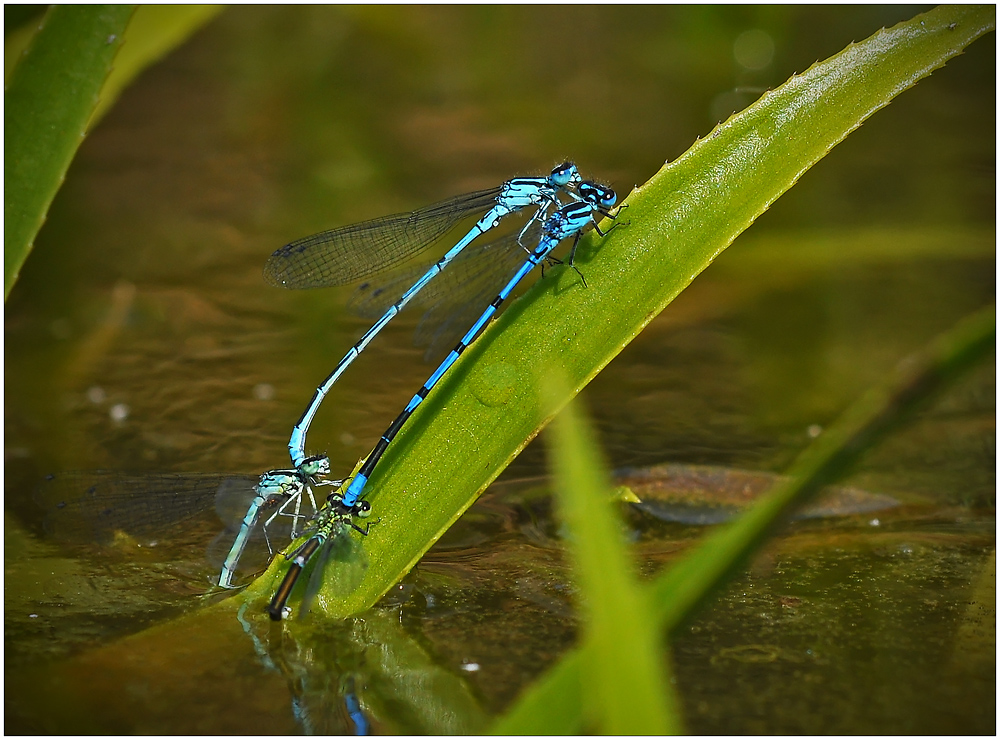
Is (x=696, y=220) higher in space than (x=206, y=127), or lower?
lower

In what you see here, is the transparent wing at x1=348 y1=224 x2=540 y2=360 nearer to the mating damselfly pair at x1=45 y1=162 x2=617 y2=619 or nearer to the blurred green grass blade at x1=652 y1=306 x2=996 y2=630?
the mating damselfly pair at x1=45 y1=162 x2=617 y2=619

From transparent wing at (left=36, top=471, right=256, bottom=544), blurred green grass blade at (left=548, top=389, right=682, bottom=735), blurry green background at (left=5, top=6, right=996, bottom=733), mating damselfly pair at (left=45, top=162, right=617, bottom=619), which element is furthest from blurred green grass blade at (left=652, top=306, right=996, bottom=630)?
transparent wing at (left=36, top=471, right=256, bottom=544)

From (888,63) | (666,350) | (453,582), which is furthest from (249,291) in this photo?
(888,63)

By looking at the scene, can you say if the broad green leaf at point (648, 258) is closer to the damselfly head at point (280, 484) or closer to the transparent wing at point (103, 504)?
the damselfly head at point (280, 484)

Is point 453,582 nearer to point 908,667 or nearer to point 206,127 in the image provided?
point 908,667

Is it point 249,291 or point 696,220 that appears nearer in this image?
point 696,220

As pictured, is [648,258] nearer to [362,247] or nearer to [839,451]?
[839,451]

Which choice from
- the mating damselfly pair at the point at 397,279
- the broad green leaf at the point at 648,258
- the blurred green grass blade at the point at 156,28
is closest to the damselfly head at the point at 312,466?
the mating damselfly pair at the point at 397,279
